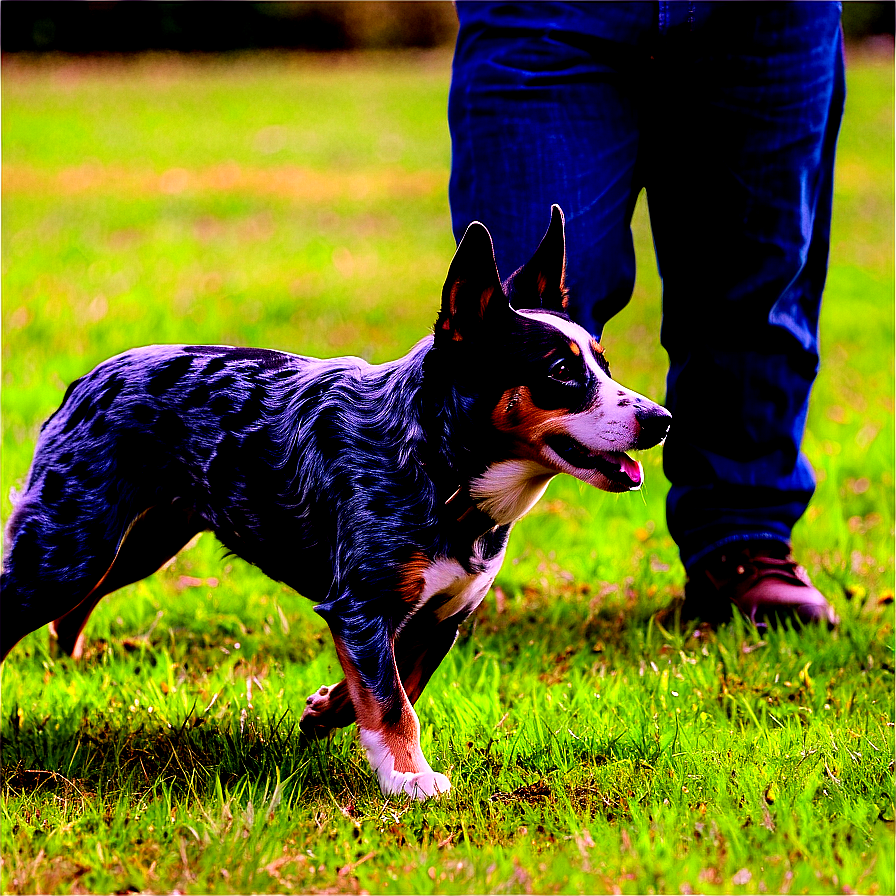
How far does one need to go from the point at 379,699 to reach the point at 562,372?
2.66 ft

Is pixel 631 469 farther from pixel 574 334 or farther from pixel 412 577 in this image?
pixel 412 577

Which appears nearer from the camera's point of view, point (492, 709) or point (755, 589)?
point (492, 709)

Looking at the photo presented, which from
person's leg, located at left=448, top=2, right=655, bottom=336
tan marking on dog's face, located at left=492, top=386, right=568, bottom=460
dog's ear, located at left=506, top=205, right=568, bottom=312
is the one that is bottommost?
tan marking on dog's face, located at left=492, top=386, right=568, bottom=460

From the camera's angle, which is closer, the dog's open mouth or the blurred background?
the dog's open mouth

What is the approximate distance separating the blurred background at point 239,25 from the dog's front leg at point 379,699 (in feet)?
74.5

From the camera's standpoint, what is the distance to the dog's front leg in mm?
2576

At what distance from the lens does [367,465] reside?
A: 262 cm

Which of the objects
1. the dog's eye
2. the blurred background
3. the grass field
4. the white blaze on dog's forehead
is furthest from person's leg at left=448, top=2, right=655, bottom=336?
the blurred background

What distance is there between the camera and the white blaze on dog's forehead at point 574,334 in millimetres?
2486

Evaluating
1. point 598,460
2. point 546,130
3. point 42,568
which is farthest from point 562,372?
point 42,568

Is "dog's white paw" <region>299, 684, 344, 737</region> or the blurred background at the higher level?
the blurred background

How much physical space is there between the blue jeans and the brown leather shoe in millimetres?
61

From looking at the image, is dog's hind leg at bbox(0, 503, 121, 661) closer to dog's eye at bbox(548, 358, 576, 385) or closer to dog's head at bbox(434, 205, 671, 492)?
dog's head at bbox(434, 205, 671, 492)

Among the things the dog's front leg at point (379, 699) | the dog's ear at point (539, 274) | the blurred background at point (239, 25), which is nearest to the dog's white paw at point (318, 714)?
the dog's front leg at point (379, 699)
